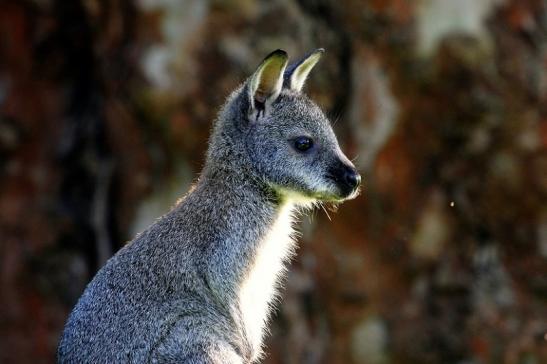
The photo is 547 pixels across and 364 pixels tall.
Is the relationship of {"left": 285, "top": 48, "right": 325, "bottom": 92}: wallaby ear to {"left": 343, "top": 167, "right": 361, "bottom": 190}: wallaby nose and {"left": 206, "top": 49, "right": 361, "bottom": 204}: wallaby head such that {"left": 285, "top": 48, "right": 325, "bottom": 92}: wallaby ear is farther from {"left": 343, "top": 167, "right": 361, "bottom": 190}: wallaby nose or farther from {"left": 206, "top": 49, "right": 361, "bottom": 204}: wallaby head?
{"left": 343, "top": 167, "right": 361, "bottom": 190}: wallaby nose

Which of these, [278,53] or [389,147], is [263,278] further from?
[389,147]

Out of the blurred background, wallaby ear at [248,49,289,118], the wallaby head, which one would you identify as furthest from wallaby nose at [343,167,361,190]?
the blurred background

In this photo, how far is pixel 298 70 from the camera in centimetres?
998

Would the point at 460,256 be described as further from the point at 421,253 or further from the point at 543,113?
the point at 543,113

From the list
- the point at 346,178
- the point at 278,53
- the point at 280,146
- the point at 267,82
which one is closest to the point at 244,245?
the point at 280,146

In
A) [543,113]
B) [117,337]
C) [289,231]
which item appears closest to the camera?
[117,337]

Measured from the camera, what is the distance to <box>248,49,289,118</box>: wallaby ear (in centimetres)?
932

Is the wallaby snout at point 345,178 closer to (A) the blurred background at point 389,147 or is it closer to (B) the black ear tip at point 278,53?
(B) the black ear tip at point 278,53

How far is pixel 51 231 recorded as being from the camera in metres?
16.5

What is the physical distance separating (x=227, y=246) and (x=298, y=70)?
1.71 metres

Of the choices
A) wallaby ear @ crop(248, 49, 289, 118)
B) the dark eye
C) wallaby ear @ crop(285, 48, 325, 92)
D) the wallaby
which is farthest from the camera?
wallaby ear @ crop(285, 48, 325, 92)

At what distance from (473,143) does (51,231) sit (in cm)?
595

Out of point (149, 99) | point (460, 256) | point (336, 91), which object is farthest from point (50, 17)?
point (460, 256)

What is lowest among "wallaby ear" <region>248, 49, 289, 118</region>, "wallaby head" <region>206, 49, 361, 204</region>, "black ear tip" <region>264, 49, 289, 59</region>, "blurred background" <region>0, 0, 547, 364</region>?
"blurred background" <region>0, 0, 547, 364</region>
